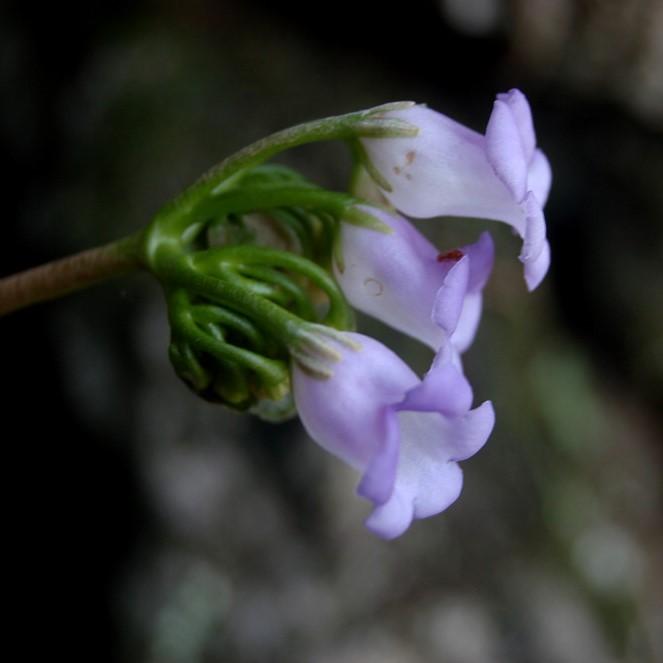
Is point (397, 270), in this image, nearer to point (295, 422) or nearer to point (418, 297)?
point (418, 297)

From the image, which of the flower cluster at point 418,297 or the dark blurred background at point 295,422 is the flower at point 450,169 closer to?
the flower cluster at point 418,297

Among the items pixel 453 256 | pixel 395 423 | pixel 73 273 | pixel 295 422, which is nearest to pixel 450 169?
pixel 453 256

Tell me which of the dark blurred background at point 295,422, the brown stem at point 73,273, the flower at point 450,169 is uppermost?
the flower at point 450,169

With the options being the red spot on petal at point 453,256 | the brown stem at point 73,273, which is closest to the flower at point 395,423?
the red spot on petal at point 453,256

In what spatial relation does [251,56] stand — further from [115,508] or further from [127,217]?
[115,508]

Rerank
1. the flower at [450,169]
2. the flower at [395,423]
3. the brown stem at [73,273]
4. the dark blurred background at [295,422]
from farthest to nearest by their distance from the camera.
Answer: the dark blurred background at [295,422] → the brown stem at [73,273] → the flower at [450,169] → the flower at [395,423]

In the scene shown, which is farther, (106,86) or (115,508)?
(106,86)

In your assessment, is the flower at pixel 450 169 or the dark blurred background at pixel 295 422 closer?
the flower at pixel 450 169

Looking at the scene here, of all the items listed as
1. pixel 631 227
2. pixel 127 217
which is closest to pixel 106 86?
pixel 127 217

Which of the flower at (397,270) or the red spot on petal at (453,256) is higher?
the red spot on petal at (453,256)
